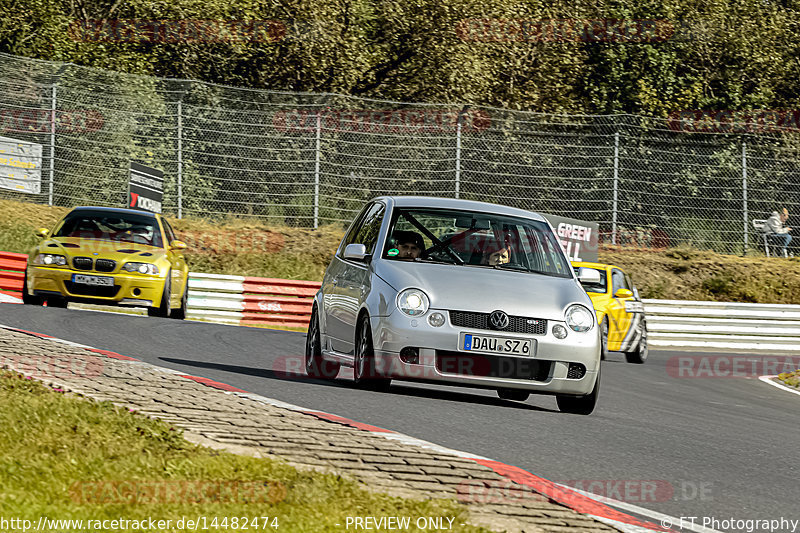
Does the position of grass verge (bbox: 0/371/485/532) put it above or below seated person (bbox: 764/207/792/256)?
below

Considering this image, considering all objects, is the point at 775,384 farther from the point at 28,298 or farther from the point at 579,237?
the point at 28,298

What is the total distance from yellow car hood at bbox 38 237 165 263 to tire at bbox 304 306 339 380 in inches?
229

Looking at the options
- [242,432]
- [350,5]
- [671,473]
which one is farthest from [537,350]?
[350,5]

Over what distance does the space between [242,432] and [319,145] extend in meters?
19.5

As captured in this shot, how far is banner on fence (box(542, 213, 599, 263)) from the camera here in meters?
26.0

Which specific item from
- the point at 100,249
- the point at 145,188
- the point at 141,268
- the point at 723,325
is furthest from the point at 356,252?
the point at 723,325

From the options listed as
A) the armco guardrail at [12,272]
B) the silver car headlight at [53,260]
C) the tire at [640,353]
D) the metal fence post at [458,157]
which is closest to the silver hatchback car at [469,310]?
the silver car headlight at [53,260]

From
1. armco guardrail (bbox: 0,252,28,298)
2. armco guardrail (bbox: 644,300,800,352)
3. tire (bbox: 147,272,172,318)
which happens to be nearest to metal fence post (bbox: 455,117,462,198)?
armco guardrail (bbox: 644,300,800,352)

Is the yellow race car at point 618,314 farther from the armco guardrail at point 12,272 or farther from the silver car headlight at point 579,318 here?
the armco guardrail at point 12,272

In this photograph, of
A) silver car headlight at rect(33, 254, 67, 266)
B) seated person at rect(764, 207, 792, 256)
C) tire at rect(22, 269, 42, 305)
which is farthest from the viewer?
seated person at rect(764, 207, 792, 256)

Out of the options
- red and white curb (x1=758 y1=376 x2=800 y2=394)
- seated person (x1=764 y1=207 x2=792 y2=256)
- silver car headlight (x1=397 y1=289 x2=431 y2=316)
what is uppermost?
seated person (x1=764 y1=207 x2=792 y2=256)

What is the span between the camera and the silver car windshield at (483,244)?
32.5ft

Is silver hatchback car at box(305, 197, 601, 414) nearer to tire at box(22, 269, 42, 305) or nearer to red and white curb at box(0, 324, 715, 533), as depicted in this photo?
red and white curb at box(0, 324, 715, 533)

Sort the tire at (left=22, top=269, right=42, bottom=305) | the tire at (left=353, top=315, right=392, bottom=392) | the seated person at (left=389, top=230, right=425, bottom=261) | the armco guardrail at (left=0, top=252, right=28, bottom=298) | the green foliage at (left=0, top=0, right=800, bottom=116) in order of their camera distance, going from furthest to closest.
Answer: the green foliage at (left=0, top=0, right=800, bottom=116) → the armco guardrail at (left=0, top=252, right=28, bottom=298) → the tire at (left=22, top=269, right=42, bottom=305) → the seated person at (left=389, top=230, right=425, bottom=261) → the tire at (left=353, top=315, right=392, bottom=392)
